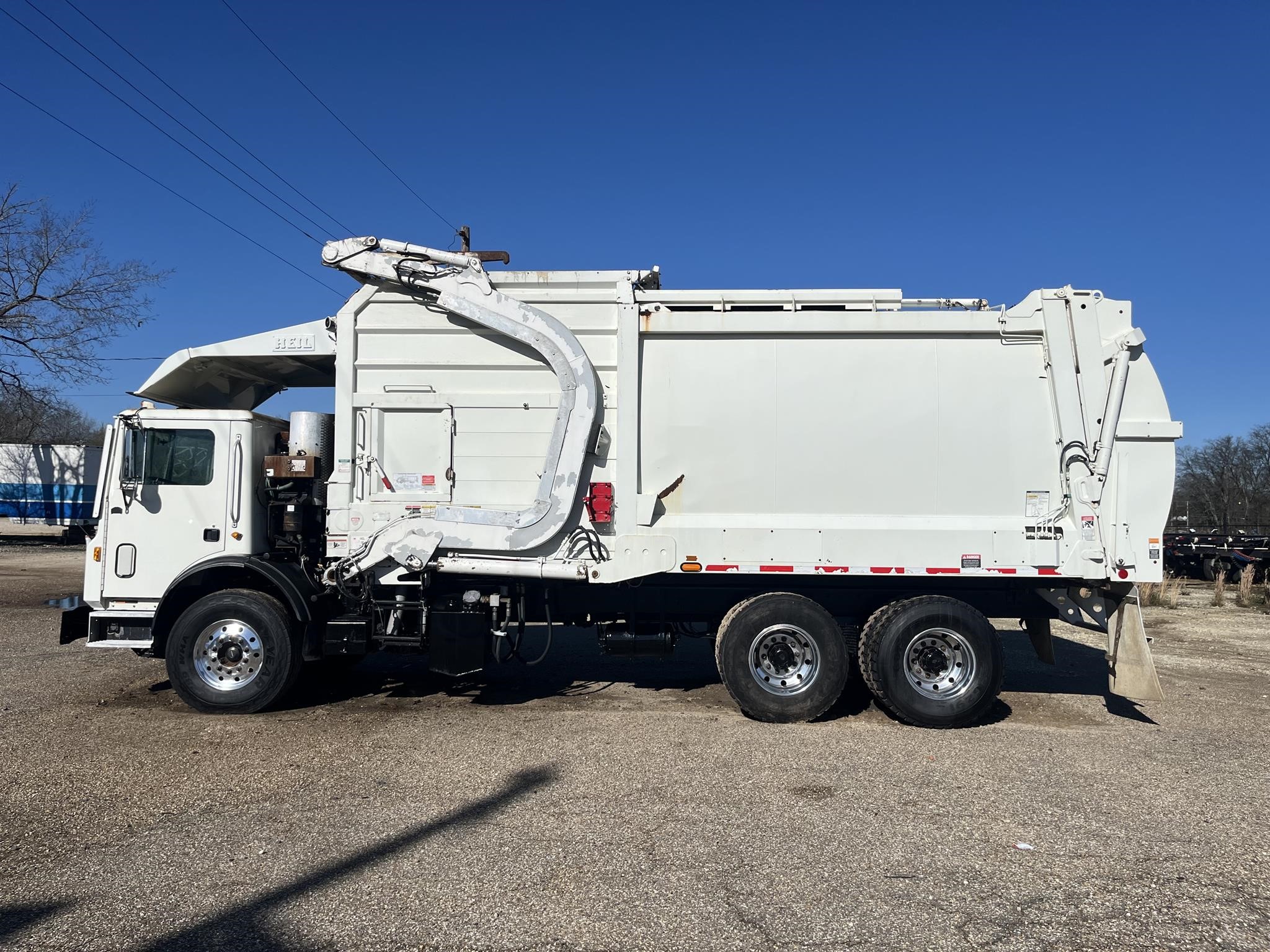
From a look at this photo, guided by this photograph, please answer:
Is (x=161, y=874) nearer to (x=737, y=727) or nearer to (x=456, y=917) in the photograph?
(x=456, y=917)

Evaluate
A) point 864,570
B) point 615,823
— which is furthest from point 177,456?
point 864,570

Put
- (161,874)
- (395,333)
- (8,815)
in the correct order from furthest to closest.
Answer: (395,333) → (8,815) → (161,874)

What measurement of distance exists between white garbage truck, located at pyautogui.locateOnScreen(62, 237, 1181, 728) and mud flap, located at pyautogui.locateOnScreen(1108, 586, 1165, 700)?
18 mm

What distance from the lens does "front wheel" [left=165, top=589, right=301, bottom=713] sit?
689 cm

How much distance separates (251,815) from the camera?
15.8 ft

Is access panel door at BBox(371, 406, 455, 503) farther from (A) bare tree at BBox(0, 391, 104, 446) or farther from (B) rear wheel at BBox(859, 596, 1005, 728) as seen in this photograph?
(A) bare tree at BBox(0, 391, 104, 446)

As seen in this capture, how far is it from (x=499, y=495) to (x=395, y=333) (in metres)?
1.64

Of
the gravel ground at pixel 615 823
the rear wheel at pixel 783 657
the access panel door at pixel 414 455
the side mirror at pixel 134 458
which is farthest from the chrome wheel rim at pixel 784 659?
the side mirror at pixel 134 458

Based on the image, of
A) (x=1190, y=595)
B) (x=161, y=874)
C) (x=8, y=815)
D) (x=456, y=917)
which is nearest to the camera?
(x=456, y=917)

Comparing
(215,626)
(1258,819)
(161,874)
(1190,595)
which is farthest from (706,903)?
(1190,595)

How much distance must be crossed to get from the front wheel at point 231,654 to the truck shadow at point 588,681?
18.2 inches

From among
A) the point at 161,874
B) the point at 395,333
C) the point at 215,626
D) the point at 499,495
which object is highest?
the point at 395,333

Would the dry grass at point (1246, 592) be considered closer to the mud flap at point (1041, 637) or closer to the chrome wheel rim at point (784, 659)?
the mud flap at point (1041, 637)

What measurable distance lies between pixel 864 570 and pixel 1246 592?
13.0m
